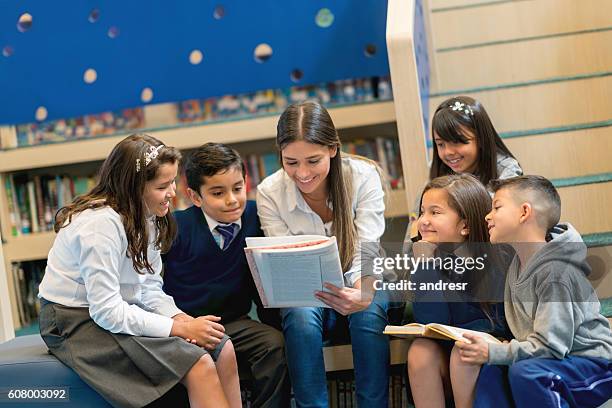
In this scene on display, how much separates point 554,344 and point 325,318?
2.20 feet

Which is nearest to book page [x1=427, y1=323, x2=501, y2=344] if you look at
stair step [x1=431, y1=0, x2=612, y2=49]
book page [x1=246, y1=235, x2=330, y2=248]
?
book page [x1=246, y1=235, x2=330, y2=248]

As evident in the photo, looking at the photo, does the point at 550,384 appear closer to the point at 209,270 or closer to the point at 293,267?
the point at 293,267

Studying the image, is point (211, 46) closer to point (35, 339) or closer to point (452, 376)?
point (35, 339)

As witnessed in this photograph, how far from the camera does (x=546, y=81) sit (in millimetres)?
3129

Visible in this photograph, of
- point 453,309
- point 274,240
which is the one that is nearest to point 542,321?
point 453,309

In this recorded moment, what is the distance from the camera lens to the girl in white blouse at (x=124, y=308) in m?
1.97

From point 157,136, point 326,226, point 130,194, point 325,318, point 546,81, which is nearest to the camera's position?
point 130,194

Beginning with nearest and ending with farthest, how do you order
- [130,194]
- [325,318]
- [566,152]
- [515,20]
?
[130,194]
[325,318]
[566,152]
[515,20]

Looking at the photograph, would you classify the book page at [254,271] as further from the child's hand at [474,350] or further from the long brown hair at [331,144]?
the child's hand at [474,350]

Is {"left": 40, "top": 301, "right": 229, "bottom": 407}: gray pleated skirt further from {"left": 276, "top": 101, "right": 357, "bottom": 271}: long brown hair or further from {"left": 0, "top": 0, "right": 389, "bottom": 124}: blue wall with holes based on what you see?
{"left": 0, "top": 0, "right": 389, "bottom": 124}: blue wall with holes

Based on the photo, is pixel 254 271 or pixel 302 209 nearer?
pixel 254 271

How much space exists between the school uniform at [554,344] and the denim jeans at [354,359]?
12.4 inches

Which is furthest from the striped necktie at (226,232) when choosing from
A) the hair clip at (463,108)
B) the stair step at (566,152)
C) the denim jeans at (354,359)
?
the stair step at (566,152)

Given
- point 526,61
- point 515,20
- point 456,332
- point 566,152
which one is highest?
point 515,20
